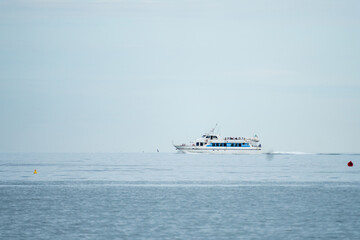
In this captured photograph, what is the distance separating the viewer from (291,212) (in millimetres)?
51188

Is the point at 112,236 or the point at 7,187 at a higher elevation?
the point at 7,187

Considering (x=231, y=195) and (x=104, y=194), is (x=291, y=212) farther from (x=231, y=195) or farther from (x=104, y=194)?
(x=104, y=194)

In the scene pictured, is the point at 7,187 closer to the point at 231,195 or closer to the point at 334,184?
the point at 231,195

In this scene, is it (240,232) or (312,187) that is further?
(312,187)

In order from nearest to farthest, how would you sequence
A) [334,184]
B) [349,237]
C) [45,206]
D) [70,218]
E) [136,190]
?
1. [349,237]
2. [70,218]
3. [45,206]
4. [136,190]
5. [334,184]

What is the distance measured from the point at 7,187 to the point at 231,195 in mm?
27398

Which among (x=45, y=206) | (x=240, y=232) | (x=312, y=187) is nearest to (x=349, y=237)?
(x=240, y=232)

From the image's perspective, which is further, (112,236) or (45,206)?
(45,206)

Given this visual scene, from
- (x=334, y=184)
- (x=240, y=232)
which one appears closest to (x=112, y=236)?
(x=240, y=232)

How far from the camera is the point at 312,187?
77.0 metres

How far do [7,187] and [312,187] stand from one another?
36079 mm

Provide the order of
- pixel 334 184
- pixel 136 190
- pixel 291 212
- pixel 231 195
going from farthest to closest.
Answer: pixel 334 184
pixel 136 190
pixel 231 195
pixel 291 212

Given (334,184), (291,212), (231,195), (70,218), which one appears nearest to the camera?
(70,218)

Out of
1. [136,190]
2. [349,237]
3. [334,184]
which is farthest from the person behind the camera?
[334,184]
